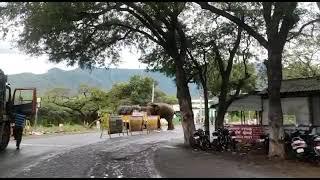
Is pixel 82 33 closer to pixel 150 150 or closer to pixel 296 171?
pixel 150 150

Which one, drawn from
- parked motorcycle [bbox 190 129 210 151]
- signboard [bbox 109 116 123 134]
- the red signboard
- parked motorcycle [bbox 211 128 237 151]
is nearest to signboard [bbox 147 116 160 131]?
signboard [bbox 109 116 123 134]

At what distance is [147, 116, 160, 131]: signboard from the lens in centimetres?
4234

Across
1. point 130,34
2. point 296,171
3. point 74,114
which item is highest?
point 130,34

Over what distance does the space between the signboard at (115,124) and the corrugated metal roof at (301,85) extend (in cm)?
962

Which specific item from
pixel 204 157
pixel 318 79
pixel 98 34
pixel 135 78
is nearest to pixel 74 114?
pixel 135 78

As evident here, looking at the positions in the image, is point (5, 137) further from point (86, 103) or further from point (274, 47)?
point (86, 103)

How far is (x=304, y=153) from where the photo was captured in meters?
18.3

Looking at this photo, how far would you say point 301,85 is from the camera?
28.0 meters

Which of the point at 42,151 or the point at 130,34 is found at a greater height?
the point at 130,34

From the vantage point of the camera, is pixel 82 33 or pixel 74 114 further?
pixel 74 114

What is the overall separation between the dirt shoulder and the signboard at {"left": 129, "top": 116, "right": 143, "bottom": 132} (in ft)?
55.8

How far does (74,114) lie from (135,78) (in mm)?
21175

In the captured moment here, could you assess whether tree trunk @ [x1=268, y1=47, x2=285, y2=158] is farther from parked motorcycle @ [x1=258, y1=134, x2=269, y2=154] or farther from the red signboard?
the red signboard

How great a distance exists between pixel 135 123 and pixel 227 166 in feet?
73.9
